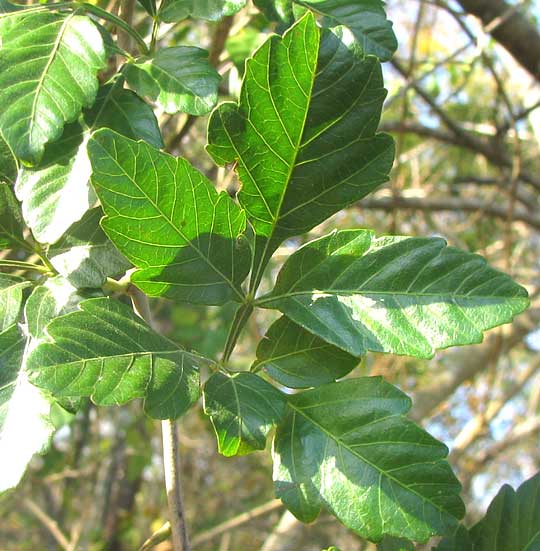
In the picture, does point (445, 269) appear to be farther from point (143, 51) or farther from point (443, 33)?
point (443, 33)

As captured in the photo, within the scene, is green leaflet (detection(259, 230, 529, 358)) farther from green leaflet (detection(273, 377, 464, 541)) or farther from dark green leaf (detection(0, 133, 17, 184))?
dark green leaf (detection(0, 133, 17, 184))

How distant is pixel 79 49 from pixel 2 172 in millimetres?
114

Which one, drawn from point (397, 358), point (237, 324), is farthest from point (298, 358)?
point (397, 358)

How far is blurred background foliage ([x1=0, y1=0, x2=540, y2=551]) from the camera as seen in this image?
1688 millimetres

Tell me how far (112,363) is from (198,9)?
12.0 inches

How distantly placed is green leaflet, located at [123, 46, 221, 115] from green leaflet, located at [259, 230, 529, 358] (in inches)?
5.7

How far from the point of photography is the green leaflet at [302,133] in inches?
17.9

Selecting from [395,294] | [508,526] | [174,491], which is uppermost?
[395,294]

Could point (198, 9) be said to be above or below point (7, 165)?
above

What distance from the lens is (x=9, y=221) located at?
56 centimetres

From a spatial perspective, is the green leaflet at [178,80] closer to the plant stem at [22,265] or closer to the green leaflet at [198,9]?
the green leaflet at [198,9]

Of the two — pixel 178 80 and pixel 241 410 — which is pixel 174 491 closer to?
pixel 241 410

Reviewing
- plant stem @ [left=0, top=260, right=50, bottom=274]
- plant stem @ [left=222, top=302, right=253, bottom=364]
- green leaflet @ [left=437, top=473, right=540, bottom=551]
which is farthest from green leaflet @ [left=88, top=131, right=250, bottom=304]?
green leaflet @ [left=437, top=473, right=540, bottom=551]

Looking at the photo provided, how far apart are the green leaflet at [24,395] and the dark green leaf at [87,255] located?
15 millimetres
